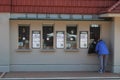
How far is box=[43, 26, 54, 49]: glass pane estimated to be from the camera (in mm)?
18391

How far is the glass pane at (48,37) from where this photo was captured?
18391 mm

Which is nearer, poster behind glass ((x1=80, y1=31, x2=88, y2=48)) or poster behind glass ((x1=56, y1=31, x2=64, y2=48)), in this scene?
poster behind glass ((x1=56, y1=31, x2=64, y2=48))

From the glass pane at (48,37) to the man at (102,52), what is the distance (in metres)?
2.29

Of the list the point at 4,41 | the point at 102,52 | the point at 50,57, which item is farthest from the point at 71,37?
the point at 4,41

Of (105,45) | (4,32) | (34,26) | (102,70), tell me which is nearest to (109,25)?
(105,45)

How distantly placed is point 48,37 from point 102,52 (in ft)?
9.08

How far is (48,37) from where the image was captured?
18.4 metres

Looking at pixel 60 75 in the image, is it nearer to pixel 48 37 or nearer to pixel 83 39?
pixel 48 37

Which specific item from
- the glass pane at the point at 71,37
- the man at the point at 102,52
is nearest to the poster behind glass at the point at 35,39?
the glass pane at the point at 71,37

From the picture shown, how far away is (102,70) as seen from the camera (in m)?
18.2

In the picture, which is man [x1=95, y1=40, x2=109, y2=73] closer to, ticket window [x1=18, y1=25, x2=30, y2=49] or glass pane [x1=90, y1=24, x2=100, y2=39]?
glass pane [x1=90, y1=24, x2=100, y2=39]

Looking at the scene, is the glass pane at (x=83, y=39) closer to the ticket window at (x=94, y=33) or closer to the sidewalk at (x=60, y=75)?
the ticket window at (x=94, y=33)

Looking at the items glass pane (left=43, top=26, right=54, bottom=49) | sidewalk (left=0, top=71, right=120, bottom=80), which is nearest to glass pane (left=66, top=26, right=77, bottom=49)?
glass pane (left=43, top=26, right=54, bottom=49)

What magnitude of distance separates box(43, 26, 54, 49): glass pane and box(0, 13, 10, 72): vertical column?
70.9 inches
